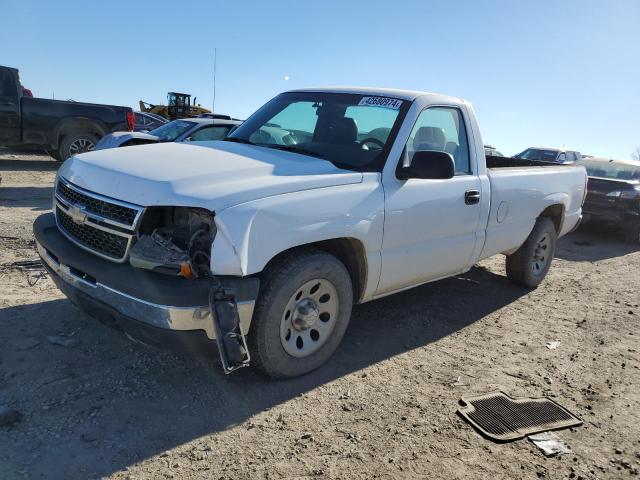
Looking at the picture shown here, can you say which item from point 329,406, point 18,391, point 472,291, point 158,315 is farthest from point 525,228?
point 18,391

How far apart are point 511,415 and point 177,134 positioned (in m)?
8.39

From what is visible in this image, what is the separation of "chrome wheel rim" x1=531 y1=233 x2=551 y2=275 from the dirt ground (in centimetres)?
97

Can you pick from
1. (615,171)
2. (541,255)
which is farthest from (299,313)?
(615,171)

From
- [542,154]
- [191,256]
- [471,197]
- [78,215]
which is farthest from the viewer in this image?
[542,154]

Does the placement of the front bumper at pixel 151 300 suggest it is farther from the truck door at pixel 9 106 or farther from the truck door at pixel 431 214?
the truck door at pixel 9 106

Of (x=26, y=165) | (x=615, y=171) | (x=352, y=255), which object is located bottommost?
(x=26, y=165)

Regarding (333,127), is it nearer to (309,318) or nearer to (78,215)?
(309,318)

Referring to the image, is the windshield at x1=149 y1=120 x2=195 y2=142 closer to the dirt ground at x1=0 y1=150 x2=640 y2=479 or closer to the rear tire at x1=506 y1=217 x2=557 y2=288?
the dirt ground at x1=0 y1=150 x2=640 y2=479

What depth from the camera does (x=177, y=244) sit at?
3.02 metres

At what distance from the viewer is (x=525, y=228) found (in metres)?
5.46

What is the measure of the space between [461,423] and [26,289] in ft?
12.4

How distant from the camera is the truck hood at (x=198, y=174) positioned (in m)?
2.89

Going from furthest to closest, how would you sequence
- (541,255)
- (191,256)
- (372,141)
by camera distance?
(541,255), (372,141), (191,256)

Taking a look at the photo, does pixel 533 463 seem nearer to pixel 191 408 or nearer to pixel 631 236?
pixel 191 408
